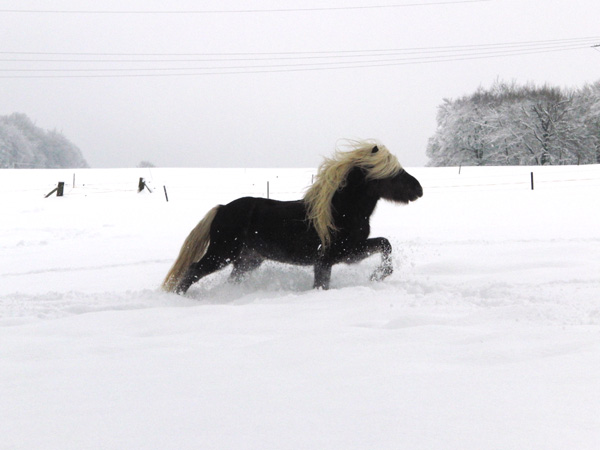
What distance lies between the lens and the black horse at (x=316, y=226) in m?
4.56

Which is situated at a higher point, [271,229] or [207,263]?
[271,229]

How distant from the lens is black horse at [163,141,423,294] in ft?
15.0

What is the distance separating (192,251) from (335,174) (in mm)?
1627

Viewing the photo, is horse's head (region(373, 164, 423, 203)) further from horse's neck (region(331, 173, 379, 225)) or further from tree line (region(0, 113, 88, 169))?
tree line (region(0, 113, 88, 169))

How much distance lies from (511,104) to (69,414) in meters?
47.7

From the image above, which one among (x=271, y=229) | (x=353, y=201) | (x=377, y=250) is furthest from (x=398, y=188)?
(x=271, y=229)

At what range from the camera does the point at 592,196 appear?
14.4 m

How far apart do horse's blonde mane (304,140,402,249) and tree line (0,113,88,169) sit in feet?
208

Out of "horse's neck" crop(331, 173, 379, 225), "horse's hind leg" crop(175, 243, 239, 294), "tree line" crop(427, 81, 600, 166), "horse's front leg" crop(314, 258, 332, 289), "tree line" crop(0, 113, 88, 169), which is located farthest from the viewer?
"tree line" crop(0, 113, 88, 169)

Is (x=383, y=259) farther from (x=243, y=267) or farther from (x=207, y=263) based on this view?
(x=207, y=263)

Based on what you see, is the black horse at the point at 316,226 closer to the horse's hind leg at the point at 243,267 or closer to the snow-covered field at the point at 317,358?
the horse's hind leg at the point at 243,267

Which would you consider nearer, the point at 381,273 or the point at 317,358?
the point at 317,358

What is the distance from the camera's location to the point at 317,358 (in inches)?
93.8

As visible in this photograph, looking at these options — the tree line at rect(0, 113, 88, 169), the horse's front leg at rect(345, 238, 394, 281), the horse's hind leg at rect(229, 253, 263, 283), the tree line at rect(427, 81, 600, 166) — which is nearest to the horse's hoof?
the horse's front leg at rect(345, 238, 394, 281)
